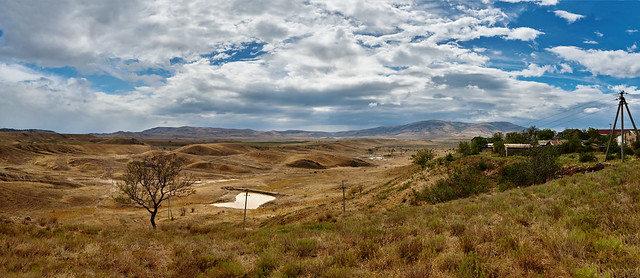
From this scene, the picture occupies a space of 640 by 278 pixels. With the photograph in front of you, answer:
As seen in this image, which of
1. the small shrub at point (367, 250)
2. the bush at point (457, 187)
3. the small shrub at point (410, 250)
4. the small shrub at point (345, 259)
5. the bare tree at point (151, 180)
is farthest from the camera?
the bare tree at point (151, 180)

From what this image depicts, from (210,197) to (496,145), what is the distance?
165 ft

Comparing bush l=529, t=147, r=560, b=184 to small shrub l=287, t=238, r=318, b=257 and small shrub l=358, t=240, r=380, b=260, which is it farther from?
small shrub l=287, t=238, r=318, b=257

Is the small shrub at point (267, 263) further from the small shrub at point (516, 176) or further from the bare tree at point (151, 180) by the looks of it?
the small shrub at point (516, 176)

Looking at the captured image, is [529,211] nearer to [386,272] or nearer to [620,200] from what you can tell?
[620,200]

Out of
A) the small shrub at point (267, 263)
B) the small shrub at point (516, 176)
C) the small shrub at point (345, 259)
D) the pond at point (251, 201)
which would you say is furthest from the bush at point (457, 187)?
the pond at point (251, 201)

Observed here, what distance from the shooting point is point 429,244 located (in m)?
8.35

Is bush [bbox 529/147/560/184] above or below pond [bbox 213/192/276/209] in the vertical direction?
above

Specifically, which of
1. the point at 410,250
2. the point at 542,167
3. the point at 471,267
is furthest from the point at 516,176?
the point at 471,267

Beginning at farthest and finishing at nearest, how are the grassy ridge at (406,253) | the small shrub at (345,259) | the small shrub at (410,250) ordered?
the small shrub at (410,250) → the small shrub at (345,259) → the grassy ridge at (406,253)

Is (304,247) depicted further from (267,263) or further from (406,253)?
(406,253)

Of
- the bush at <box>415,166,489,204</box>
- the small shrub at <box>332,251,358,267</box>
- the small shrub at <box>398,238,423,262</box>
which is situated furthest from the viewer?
the bush at <box>415,166,489,204</box>

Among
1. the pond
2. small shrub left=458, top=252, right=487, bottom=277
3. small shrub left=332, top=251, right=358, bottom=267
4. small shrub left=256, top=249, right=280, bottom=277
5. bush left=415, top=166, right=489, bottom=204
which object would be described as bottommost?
the pond

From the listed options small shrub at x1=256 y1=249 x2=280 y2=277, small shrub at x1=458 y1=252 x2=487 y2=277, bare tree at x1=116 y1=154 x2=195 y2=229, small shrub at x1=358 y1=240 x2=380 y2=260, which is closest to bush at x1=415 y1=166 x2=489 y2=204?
small shrub at x1=358 y1=240 x2=380 y2=260


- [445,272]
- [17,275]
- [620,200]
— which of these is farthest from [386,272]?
[620,200]
